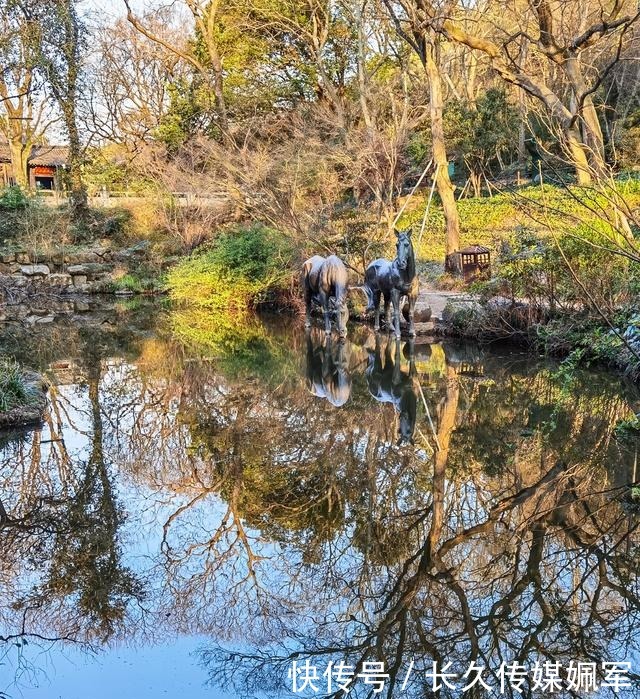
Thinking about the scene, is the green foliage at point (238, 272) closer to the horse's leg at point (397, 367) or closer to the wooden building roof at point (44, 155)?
the horse's leg at point (397, 367)

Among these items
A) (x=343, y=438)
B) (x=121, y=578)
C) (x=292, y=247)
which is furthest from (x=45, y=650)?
(x=292, y=247)

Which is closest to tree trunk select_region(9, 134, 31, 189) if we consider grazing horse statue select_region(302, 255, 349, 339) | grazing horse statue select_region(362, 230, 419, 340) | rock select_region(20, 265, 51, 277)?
rock select_region(20, 265, 51, 277)

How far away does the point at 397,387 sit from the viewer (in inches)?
330

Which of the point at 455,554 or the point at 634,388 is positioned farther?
the point at 634,388

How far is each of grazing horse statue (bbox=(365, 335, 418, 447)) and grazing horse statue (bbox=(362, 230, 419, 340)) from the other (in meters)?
1.15

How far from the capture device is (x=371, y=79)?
75.2ft

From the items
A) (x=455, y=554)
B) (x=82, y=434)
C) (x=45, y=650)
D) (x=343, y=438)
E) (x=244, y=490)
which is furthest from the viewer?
(x=82, y=434)

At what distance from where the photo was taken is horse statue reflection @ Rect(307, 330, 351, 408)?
8.22 m

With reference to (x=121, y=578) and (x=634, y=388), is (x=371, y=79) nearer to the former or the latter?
(x=634, y=388)

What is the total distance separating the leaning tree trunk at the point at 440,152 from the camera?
1609 centimetres

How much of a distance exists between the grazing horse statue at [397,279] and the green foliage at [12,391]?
6.06m

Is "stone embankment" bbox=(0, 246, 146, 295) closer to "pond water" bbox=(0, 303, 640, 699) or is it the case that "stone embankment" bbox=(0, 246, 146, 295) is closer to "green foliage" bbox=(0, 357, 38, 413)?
"green foliage" bbox=(0, 357, 38, 413)

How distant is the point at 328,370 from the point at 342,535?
5.30 metres

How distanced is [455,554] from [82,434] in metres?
4.46
